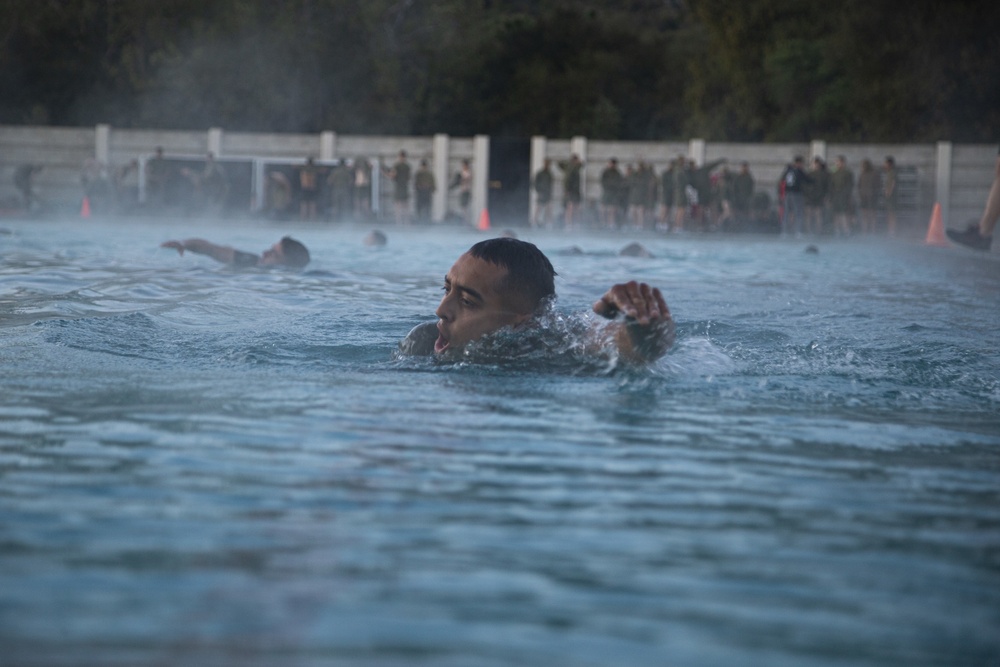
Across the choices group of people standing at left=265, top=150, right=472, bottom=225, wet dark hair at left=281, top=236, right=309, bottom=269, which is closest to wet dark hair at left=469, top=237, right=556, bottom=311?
wet dark hair at left=281, top=236, right=309, bottom=269

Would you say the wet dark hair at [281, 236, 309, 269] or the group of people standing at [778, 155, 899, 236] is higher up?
the group of people standing at [778, 155, 899, 236]

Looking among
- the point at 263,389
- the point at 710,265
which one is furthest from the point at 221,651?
the point at 710,265

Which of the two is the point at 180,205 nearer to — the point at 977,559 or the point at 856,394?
the point at 856,394

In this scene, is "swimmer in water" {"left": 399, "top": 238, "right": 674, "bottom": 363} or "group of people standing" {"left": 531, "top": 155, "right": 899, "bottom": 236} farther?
"group of people standing" {"left": 531, "top": 155, "right": 899, "bottom": 236}

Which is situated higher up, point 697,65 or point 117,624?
point 697,65

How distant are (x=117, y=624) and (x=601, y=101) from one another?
149 feet

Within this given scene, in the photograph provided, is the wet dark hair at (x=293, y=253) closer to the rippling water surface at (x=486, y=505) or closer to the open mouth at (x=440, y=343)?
the rippling water surface at (x=486, y=505)

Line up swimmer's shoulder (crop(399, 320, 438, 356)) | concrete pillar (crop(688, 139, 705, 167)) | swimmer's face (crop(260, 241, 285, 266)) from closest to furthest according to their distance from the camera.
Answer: swimmer's shoulder (crop(399, 320, 438, 356)) < swimmer's face (crop(260, 241, 285, 266)) < concrete pillar (crop(688, 139, 705, 167))

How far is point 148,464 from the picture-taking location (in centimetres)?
313

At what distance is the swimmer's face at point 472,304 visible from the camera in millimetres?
4785

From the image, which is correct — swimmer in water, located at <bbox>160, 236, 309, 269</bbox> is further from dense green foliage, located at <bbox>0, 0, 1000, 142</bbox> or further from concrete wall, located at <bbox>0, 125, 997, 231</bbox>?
dense green foliage, located at <bbox>0, 0, 1000, 142</bbox>

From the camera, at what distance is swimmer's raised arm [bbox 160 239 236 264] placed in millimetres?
9033

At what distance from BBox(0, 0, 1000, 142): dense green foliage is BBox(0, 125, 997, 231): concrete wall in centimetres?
620

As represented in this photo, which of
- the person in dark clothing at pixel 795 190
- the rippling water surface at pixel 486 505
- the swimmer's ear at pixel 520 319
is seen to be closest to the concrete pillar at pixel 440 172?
the person in dark clothing at pixel 795 190
